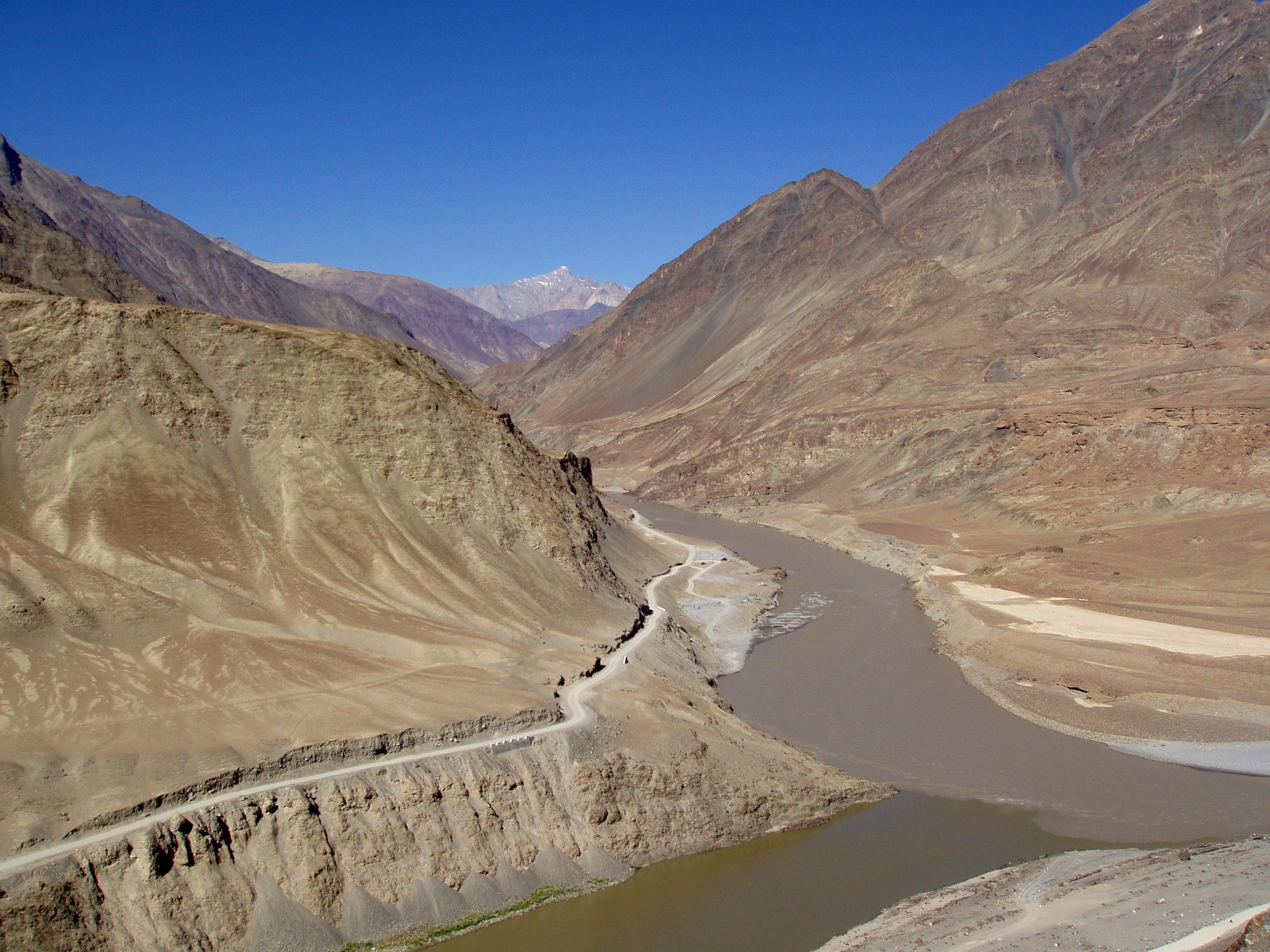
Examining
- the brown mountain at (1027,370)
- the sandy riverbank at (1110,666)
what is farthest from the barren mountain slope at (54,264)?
the sandy riverbank at (1110,666)

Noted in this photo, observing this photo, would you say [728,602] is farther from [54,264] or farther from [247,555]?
[54,264]

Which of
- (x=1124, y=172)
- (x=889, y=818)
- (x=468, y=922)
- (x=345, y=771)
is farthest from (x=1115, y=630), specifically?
(x=1124, y=172)

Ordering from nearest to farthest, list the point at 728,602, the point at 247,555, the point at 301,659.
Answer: the point at 301,659, the point at 247,555, the point at 728,602

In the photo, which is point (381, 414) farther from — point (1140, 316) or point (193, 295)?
point (193, 295)

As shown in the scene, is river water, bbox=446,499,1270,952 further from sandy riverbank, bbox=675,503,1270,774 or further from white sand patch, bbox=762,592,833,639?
white sand patch, bbox=762,592,833,639

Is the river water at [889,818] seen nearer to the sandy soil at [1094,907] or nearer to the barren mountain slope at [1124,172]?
the sandy soil at [1094,907]

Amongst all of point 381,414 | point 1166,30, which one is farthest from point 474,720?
point 1166,30

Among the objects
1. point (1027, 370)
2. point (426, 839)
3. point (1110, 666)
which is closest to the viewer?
point (426, 839)
